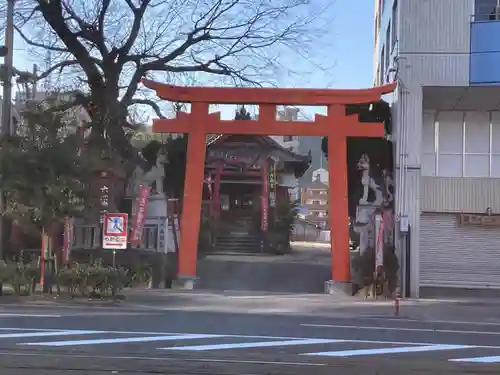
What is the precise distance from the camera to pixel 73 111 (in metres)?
25.5

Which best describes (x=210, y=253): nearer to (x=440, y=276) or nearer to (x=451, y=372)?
(x=440, y=276)

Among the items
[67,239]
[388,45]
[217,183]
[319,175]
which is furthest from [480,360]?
[319,175]

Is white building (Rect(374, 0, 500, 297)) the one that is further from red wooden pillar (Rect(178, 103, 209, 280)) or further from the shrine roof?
the shrine roof

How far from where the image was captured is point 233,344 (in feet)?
37.0

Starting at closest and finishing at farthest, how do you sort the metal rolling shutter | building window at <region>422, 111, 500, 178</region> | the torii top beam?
the torii top beam
the metal rolling shutter
building window at <region>422, 111, 500, 178</region>

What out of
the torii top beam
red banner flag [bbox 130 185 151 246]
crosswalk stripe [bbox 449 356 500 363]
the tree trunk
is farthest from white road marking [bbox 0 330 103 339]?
the torii top beam

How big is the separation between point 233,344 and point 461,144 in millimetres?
15090

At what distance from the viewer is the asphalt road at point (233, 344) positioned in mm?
9336

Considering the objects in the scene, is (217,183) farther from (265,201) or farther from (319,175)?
(319,175)

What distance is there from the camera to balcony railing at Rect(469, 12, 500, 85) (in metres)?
20.6

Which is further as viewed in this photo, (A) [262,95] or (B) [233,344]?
(A) [262,95]

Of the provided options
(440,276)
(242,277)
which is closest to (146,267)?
(242,277)

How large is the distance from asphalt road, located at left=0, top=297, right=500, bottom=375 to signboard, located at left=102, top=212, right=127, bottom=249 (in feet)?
9.58

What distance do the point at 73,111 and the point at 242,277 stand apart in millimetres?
8579
